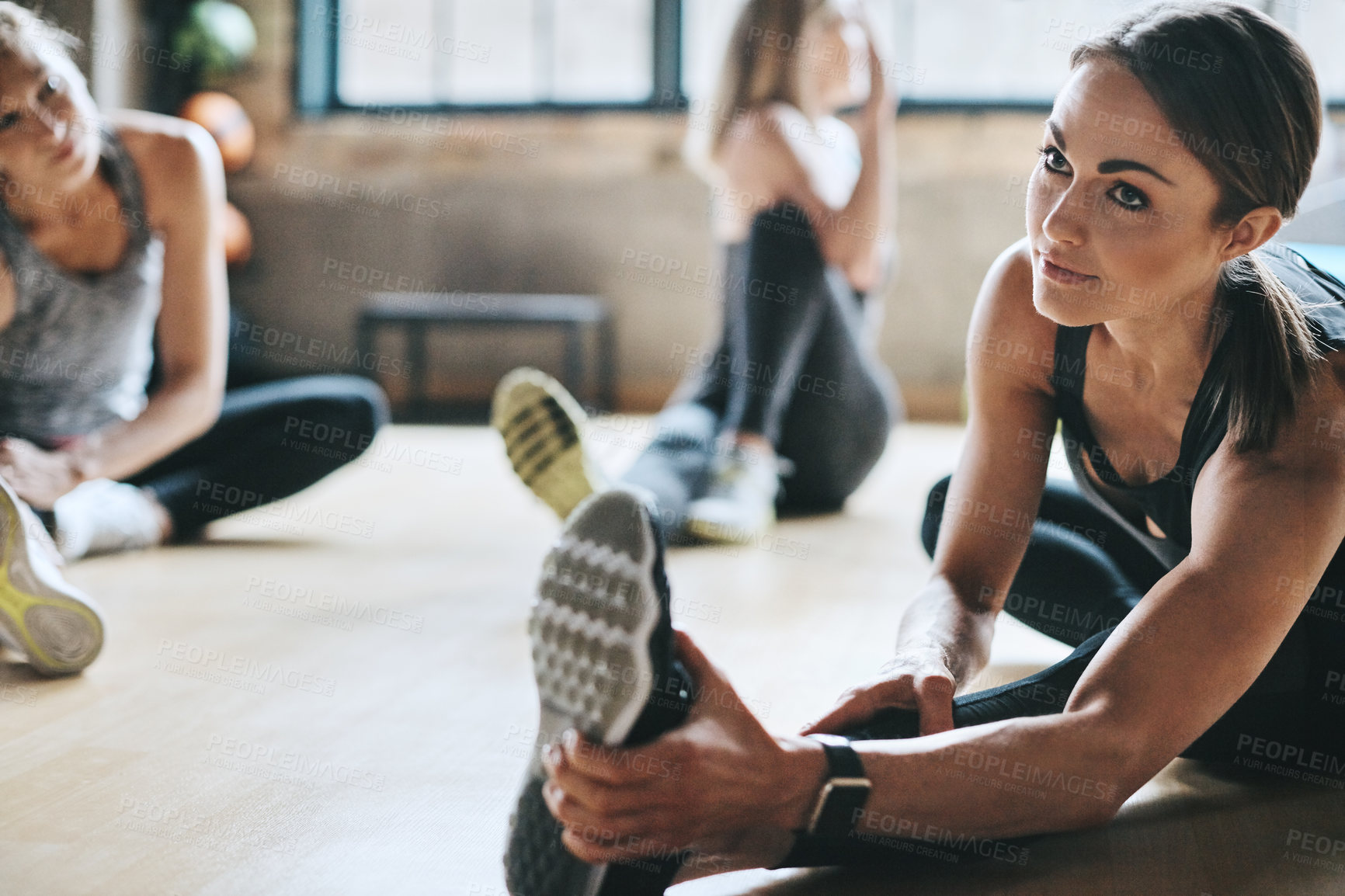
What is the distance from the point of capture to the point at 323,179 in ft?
13.6

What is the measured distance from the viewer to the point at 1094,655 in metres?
0.91

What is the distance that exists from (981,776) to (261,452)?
1.52 meters

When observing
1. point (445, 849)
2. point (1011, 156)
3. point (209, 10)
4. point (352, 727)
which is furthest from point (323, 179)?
point (445, 849)

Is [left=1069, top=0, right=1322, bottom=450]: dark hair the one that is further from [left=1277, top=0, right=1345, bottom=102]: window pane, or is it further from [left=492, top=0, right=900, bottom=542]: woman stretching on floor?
Answer: [left=1277, top=0, right=1345, bottom=102]: window pane

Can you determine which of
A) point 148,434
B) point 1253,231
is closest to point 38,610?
point 148,434

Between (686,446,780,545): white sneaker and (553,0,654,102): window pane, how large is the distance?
2.39m

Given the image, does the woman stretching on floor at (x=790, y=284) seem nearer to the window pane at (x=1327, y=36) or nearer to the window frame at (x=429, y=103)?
the window frame at (x=429, y=103)

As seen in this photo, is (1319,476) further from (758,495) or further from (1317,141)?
(758,495)

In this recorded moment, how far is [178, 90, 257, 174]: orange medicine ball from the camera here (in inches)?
155

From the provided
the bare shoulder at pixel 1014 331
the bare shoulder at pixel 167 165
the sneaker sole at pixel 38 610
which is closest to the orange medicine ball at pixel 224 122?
the bare shoulder at pixel 167 165

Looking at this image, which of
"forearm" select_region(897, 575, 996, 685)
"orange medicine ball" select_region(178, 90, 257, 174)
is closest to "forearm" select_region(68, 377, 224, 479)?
"forearm" select_region(897, 575, 996, 685)

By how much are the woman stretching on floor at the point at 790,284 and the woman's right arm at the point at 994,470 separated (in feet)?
3.01

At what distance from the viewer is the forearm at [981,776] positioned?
0.71m

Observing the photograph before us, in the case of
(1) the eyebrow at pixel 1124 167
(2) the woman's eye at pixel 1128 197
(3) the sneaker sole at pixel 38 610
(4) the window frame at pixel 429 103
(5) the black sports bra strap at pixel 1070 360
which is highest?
(4) the window frame at pixel 429 103
